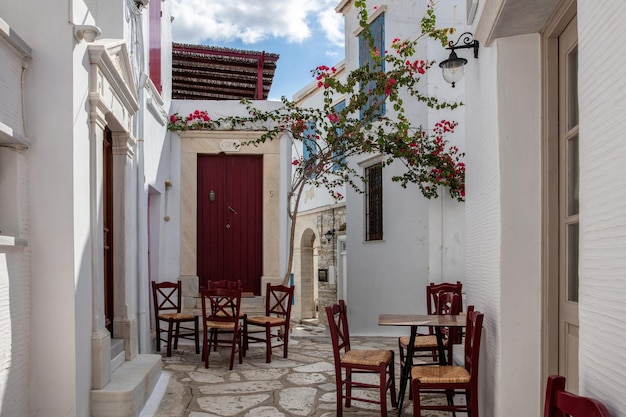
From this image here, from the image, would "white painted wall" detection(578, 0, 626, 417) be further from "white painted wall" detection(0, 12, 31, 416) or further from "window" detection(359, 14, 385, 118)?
"window" detection(359, 14, 385, 118)

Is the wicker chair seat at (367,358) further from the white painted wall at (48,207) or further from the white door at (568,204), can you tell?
the white painted wall at (48,207)

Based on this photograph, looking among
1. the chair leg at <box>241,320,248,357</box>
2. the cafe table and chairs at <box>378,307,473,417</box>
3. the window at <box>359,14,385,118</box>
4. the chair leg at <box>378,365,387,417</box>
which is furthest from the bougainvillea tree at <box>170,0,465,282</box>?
the chair leg at <box>378,365,387,417</box>

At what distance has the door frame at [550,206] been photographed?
10.6ft

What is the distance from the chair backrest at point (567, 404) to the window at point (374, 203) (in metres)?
8.62

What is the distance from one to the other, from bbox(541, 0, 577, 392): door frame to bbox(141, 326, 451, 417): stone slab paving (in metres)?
1.86

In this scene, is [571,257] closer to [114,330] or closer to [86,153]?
[86,153]

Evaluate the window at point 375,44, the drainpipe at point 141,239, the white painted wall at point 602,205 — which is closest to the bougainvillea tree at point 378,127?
the window at point 375,44

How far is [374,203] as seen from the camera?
10.8 m

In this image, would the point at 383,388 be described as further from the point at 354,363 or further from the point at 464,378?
the point at 464,378

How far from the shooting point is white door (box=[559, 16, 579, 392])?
3.00m

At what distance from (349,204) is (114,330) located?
6.66 metres

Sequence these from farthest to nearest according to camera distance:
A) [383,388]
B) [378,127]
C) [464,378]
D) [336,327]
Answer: [378,127]
[336,327]
[383,388]
[464,378]

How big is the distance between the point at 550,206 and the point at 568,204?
0.58 feet

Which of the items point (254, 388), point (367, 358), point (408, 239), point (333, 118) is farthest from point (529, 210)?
point (408, 239)
